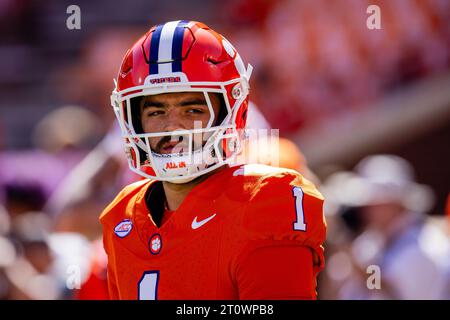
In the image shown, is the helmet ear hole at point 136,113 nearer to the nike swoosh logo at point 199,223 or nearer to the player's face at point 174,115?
the player's face at point 174,115

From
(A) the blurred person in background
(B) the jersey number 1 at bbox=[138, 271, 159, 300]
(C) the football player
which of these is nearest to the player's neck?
(C) the football player

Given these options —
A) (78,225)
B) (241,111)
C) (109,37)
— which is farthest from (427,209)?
(241,111)

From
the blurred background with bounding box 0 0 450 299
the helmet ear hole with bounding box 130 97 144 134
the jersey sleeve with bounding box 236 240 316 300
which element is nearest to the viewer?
the jersey sleeve with bounding box 236 240 316 300

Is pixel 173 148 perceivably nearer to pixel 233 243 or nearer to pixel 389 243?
pixel 233 243

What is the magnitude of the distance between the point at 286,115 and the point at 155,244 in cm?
395

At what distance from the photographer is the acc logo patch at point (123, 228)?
2422 mm

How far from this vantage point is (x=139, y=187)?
8.50 feet

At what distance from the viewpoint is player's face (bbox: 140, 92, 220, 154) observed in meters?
2.38

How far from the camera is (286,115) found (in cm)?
620

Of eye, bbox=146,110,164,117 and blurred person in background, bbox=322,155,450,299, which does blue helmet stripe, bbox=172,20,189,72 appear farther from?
blurred person in background, bbox=322,155,450,299

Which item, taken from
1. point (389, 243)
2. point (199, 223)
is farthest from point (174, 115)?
point (389, 243)

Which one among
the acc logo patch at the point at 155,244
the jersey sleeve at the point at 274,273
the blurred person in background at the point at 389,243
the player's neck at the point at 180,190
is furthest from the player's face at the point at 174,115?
the blurred person in background at the point at 389,243
